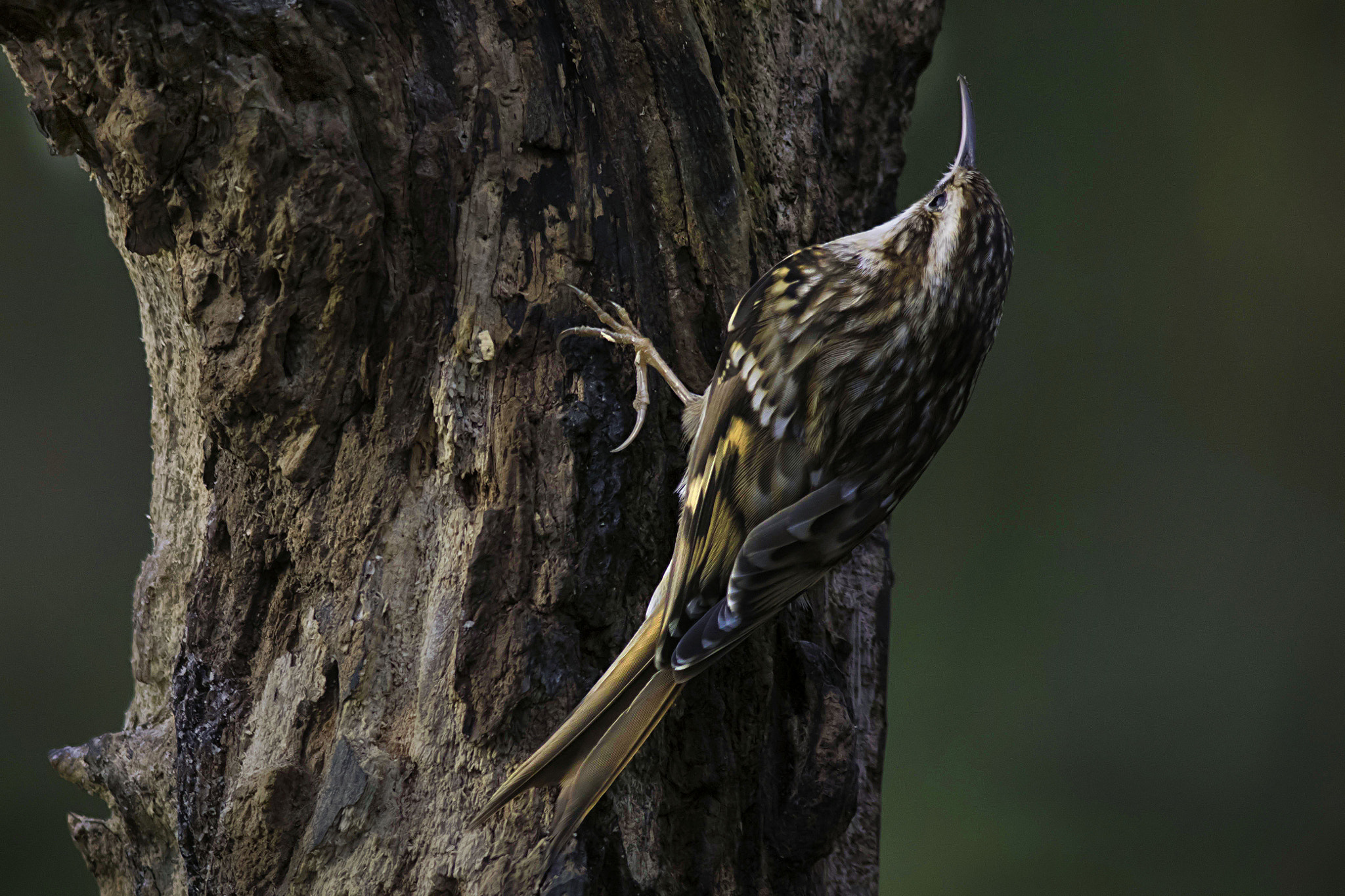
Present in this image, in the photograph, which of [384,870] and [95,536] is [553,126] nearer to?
[384,870]

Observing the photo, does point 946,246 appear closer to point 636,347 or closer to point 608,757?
point 636,347

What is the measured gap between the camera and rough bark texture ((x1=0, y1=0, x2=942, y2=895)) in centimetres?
99

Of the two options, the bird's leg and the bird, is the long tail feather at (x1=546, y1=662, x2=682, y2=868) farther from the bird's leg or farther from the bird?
the bird's leg

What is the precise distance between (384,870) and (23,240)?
7.60ft

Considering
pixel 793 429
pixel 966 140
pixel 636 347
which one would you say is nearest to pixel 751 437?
pixel 793 429

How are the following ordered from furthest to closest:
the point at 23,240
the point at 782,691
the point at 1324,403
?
the point at 1324,403 < the point at 23,240 < the point at 782,691

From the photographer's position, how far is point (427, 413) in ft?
3.55

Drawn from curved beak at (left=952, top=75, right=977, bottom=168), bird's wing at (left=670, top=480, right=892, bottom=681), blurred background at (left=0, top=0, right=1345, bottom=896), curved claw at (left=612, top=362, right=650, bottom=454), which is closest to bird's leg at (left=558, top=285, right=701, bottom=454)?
curved claw at (left=612, top=362, right=650, bottom=454)

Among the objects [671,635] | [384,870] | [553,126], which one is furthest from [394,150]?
[384,870]

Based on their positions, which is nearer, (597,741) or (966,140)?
(597,741)

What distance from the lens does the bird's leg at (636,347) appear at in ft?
3.50

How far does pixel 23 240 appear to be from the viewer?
2.51 m

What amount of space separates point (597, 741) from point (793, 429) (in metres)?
0.44

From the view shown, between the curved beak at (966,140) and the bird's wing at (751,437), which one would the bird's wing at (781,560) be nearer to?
the bird's wing at (751,437)
